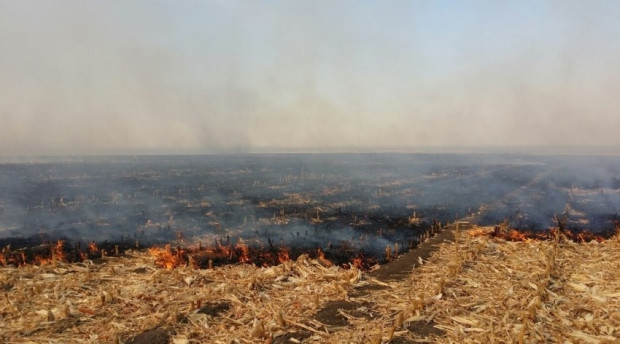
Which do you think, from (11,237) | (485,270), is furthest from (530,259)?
(11,237)

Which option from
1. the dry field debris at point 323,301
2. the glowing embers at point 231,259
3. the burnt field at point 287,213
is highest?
the dry field debris at point 323,301

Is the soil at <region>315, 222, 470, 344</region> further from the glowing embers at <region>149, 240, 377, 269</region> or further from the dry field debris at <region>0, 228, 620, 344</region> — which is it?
the glowing embers at <region>149, 240, 377, 269</region>

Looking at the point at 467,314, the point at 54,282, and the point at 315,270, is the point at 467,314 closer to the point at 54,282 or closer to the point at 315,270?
the point at 315,270

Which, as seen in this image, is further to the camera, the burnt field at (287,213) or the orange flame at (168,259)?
the burnt field at (287,213)

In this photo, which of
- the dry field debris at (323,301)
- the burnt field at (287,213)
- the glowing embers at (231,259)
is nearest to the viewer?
the dry field debris at (323,301)

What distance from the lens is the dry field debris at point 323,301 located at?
320 inches

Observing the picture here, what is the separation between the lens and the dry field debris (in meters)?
8.13

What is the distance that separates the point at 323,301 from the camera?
1003 centimetres

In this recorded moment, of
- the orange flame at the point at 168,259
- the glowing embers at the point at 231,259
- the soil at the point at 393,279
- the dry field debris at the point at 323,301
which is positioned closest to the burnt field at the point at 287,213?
the soil at the point at 393,279

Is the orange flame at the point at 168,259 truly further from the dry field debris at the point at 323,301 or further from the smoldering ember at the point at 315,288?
the dry field debris at the point at 323,301

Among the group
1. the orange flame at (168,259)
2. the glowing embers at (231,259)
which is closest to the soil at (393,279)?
the glowing embers at (231,259)

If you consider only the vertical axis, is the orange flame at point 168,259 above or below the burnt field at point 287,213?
above

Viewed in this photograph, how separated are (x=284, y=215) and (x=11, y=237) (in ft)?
58.4

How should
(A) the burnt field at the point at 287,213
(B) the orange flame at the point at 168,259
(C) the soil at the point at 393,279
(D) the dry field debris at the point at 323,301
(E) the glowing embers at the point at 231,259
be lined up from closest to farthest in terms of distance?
(D) the dry field debris at the point at 323,301 < (C) the soil at the point at 393,279 < (B) the orange flame at the point at 168,259 < (E) the glowing embers at the point at 231,259 < (A) the burnt field at the point at 287,213
